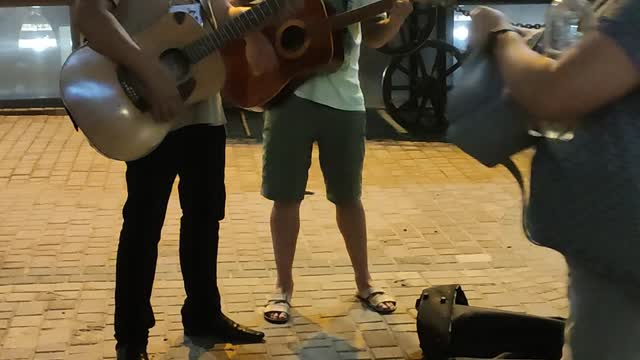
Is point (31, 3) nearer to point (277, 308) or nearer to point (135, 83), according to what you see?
point (277, 308)

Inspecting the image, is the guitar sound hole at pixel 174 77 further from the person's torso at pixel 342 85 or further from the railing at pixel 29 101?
the railing at pixel 29 101

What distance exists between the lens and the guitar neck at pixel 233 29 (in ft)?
7.14

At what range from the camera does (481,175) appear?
4.48 meters

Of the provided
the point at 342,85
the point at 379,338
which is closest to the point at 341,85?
the point at 342,85

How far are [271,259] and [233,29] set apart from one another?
1.26 m

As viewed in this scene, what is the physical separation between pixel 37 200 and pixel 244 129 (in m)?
1.79

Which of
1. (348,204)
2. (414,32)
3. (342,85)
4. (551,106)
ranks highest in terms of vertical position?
(551,106)

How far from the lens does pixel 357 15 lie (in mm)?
2385

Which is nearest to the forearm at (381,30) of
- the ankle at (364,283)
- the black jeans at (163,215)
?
the black jeans at (163,215)

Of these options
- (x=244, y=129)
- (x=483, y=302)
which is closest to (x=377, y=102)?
(x=244, y=129)

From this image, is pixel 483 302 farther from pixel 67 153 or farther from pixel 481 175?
pixel 67 153

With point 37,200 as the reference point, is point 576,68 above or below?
above

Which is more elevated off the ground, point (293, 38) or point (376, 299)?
point (293, 38)

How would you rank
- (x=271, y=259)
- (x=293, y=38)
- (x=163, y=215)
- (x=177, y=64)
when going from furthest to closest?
1. (x=271, y=259)
2. (x=293, y=38)
3. (x=163, y=215)
4. (x=177, y=64)
